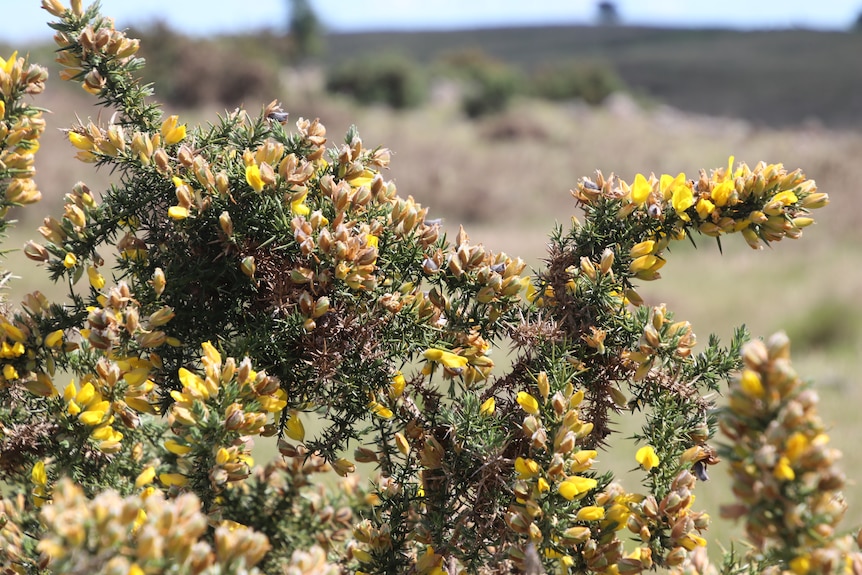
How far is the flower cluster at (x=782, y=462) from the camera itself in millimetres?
887

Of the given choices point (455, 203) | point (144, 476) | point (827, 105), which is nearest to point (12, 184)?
point (144, 476)

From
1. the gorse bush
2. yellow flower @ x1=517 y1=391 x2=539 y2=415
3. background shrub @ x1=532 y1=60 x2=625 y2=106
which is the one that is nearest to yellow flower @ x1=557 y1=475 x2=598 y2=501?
the gorse bush

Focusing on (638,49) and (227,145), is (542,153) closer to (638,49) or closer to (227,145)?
(227,145)

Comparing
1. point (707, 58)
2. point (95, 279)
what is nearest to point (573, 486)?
point (95, 279)

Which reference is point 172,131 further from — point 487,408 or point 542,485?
point 542,485

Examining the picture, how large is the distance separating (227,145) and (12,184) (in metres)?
0.45

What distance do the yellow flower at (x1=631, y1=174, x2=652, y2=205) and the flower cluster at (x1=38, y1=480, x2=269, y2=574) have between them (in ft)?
3.09

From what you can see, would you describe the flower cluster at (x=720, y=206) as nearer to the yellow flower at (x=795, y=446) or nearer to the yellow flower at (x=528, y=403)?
the yellow flower at (x=528, y=403)

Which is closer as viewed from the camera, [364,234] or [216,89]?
[364,234]

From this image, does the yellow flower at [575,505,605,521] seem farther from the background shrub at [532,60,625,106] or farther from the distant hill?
the distant hill

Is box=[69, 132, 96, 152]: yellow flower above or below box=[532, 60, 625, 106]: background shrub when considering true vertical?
below

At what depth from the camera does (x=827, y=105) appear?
3603cm

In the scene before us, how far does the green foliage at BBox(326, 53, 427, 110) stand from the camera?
27641 mm

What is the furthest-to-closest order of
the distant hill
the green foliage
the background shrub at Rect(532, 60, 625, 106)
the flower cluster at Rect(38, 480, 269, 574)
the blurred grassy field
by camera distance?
1. the distant hill
2. the background shrub at Rect(532, 60, 625, 106)
3. the green foliage
4. the blurred grassy field
5. the flower cluster at Rect(38, 480, 269, 574)
